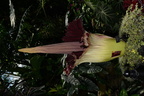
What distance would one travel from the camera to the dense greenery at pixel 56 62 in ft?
7.86

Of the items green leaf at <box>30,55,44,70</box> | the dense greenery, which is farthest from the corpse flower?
green leaf at <box>30,55,44,70</box>

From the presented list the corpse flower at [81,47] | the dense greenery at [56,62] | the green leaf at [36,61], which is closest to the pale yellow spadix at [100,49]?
the corpse flower at [81,47]

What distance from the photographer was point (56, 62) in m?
2.86

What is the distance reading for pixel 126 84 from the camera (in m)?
2.57

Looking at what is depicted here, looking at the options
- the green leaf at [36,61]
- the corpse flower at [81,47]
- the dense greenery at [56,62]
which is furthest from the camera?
the green leaf at [36,61]

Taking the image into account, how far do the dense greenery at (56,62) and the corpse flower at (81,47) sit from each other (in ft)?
3.26

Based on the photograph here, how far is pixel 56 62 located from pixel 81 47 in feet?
5.32

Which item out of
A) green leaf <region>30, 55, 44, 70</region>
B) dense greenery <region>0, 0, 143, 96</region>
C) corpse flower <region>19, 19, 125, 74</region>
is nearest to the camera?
corpse flower <region>19, 19, 125, 74</region>

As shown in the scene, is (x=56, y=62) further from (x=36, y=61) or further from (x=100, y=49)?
(x=100, y=49)

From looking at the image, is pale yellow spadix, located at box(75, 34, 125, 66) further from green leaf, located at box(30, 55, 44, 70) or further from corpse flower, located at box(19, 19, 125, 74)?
green leaf, located at box(30, 55, 44, 70)

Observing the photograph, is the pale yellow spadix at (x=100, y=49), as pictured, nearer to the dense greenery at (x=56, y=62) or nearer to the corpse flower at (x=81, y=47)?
the corpse flower at (x=81, y=47)

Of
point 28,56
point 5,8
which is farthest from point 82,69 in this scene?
point 5,8

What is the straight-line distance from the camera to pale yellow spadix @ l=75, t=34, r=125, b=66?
128 cm

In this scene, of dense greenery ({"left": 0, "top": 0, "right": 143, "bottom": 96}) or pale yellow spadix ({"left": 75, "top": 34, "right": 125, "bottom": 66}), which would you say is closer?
pale yellow spadix ({"left": 75, "top": 34, "right": 125, "bottom": 66})
